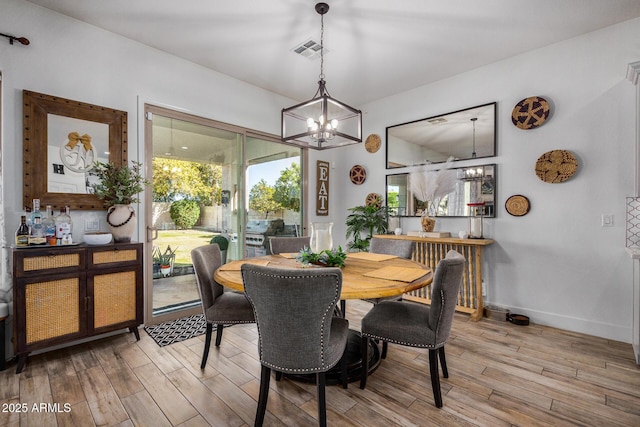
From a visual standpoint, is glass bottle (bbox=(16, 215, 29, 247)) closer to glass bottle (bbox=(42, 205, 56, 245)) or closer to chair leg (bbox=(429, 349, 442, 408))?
glass bottle (bbox=(42, 205, 56, 245))

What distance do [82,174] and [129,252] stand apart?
0.84 m

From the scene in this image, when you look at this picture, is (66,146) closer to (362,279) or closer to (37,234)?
(37,234)

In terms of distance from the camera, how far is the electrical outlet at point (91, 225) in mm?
2697

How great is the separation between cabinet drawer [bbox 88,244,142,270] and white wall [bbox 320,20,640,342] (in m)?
3.73

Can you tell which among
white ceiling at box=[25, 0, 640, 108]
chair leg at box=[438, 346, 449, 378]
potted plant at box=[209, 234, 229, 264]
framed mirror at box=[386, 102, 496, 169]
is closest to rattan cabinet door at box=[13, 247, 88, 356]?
potted plant at box=[209, 234, 229, 264]

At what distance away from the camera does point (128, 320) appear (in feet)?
8.57

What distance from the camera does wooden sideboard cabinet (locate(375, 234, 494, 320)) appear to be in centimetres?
323

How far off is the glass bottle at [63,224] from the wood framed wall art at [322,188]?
10.3 ft

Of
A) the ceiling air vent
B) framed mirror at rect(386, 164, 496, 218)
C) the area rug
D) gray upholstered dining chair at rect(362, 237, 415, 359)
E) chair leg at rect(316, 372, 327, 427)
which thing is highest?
the ceiling air vent

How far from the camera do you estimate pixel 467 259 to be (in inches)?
137

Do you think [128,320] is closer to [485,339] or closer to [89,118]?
[89,118]

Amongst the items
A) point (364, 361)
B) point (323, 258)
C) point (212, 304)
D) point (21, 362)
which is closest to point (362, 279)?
point (323, 258)

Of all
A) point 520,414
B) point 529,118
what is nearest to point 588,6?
point 529,118

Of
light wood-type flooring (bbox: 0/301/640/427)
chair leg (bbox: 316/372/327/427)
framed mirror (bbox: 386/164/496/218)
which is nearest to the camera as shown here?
chair leg (bbox: 316/372/327/427)
